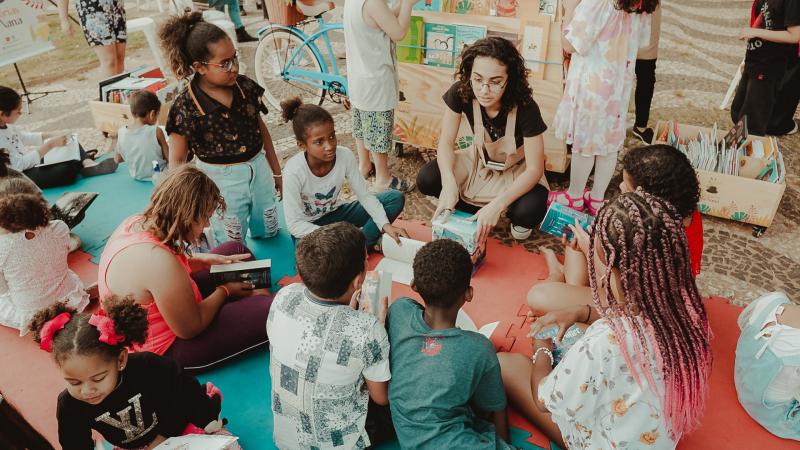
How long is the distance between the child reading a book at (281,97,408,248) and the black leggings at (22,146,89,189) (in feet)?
7.48

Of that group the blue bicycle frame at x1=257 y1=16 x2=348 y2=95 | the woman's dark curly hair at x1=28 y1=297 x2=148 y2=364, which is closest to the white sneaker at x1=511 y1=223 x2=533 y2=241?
the woman's dark curly hair at x1=28 y1=297 x2=148 y2=364

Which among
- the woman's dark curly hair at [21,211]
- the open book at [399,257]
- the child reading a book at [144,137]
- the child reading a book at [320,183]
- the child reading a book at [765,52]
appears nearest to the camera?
the woman's dark curly hair at [21,211]

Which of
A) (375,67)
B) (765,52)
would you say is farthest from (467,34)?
(765,52)

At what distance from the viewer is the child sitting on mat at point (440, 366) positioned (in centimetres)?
172

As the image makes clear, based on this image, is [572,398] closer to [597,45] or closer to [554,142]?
[597,45]

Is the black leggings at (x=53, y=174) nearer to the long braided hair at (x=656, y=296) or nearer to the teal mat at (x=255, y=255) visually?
the teal mat at (x=255, y=255)

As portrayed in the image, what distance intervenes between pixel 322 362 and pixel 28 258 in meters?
1.74

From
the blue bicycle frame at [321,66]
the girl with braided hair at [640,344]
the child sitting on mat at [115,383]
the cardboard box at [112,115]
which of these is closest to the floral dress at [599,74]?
the girl with braided hair at [640,344]

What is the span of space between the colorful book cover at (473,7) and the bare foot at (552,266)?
169 centimetres

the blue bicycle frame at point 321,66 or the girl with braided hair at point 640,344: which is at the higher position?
the blue bicycle frame at point 321,66

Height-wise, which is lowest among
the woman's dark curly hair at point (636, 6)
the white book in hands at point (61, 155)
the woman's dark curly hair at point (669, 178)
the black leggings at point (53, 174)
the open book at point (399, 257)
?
the open book at point (399, 257)

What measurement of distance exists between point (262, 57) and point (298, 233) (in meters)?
3.25

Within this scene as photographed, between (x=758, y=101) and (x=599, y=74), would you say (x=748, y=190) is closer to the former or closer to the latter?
(x=758, y=101)

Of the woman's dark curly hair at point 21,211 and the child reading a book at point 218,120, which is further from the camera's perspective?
the child reading a book at point 218,120
